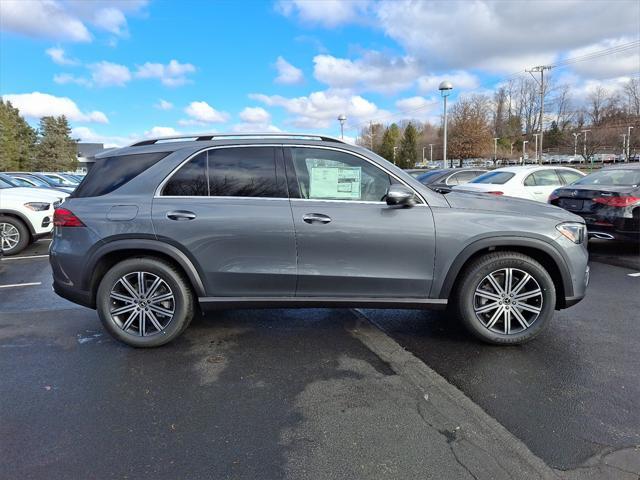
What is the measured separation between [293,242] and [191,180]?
3.40 ft

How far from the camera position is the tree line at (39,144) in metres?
59.6

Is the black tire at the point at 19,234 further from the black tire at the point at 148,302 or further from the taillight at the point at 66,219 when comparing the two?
the black tire at the point at 148,302

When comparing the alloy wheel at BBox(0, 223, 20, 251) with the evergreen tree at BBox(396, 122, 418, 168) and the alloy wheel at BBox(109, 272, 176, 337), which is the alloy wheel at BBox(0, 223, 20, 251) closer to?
the alloy wheel at BBox(109, 272, 176, 337)

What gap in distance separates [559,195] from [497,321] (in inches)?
210

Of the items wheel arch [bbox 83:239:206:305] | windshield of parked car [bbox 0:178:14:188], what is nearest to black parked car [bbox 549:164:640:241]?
wheel arch [bbox 83:239:206:305]

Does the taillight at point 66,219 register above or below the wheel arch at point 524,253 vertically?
above

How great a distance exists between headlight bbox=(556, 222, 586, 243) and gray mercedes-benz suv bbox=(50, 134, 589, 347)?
1 cm

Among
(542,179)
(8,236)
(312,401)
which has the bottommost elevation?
(312,401)

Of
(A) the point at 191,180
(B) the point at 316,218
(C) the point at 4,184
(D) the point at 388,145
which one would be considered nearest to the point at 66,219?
(A) the point at 191,180

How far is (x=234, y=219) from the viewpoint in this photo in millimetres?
3541

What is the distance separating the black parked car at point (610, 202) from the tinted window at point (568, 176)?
2.39 m

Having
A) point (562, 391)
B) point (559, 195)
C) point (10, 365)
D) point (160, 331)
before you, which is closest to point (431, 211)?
point (562, 391)

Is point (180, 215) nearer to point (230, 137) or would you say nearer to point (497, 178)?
point (230, 137)

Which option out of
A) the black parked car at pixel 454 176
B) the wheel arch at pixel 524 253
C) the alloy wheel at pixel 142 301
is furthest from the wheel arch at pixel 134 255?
the black parked car at pixel 454 176
